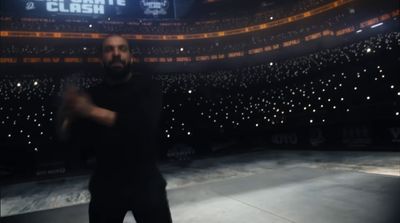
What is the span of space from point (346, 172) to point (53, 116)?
39.1 feet

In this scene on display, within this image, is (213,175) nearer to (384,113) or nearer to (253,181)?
(253,181)

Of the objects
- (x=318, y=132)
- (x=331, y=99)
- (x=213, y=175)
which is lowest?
(x=213, y=175)

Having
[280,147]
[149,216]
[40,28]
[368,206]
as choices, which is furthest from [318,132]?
[40,28]

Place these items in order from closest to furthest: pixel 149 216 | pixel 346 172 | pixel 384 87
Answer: pixel 149 216, pixel 346 172, pixel 384 87

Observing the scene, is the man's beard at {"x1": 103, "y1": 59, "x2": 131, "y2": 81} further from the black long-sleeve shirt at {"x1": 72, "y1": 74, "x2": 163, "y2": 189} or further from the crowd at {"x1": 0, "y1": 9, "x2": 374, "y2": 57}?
the crowd at {"x1": 0, "y1": 9, "x2": 374, "y2": 57}

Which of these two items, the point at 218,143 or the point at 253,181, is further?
the point at 218,143

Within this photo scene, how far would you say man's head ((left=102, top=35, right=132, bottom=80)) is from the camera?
1.90m

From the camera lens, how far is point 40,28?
18.7 metres

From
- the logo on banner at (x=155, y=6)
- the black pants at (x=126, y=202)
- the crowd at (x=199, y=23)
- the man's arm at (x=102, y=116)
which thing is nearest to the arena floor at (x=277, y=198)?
the black pants at (x=126, y=202)

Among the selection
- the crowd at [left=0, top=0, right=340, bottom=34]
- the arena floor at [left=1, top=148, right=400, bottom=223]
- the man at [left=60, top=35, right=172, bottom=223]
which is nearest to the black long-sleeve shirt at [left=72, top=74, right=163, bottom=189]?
the man at [left=60, top=35, right=172, bottom=223]

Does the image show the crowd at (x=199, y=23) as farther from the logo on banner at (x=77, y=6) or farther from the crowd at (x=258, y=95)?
the logo on banner at (x=77, y=6)

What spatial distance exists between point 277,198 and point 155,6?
22.7 feet

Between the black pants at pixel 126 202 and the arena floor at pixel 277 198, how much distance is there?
7.99 feet

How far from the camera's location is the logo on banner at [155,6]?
930 cm
